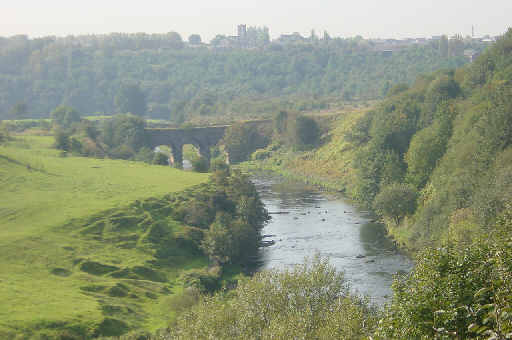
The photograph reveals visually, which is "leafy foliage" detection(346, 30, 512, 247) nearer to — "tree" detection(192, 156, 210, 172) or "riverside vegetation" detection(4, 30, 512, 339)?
"riverside vegetation" detection(4, 30, 512, 339)

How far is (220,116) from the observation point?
190375mm

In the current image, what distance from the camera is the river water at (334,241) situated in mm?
57875

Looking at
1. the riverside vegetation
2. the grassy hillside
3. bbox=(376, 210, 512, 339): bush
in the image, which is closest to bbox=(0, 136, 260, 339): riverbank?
the riverside vegetation

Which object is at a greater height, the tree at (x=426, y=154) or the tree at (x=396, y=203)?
the tree at (x=426, y=154)

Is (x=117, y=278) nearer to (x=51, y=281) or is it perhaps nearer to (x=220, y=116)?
(x=51, y=281)

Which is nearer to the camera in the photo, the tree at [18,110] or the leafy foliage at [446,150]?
the leafy foliage at [446,150]

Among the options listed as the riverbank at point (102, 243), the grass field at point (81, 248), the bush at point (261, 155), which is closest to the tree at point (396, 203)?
the riverbank at point (102, 243)

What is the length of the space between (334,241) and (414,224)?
9473 millimetres

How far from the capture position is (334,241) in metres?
72.3

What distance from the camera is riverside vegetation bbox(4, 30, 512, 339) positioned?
68.0 feet

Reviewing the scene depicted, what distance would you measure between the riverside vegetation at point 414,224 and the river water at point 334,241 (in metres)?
2.97

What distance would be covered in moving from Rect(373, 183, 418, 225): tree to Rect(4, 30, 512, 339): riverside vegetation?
16 cm

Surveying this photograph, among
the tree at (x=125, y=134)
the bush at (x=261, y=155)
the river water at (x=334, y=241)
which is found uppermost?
the tree at (x=125, y=134)

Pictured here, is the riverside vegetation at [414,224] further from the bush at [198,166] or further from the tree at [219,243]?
the bush at [198,166]
